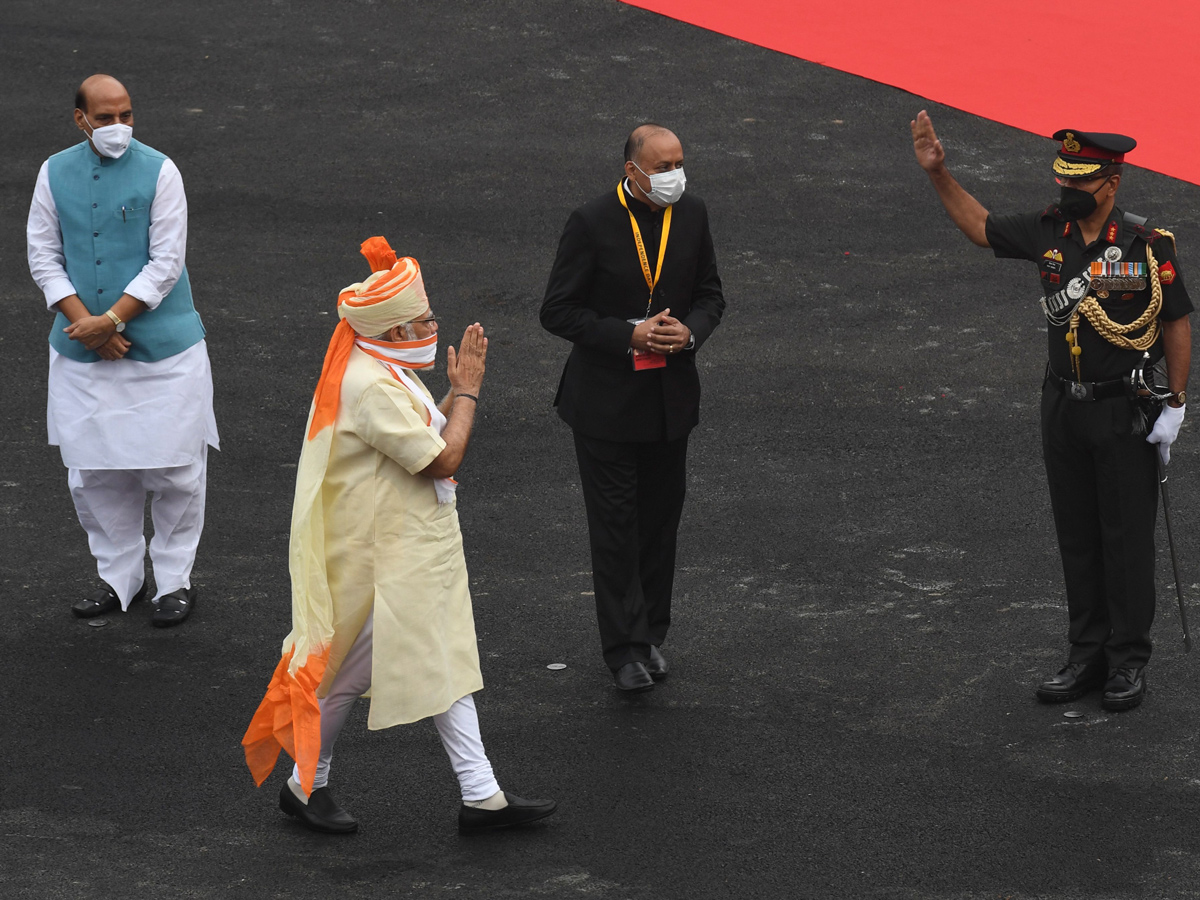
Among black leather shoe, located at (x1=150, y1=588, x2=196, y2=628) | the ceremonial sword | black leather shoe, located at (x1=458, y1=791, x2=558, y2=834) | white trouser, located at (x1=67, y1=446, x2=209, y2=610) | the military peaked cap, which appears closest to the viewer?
black leather shoe, located at (x1=458, y1=791, x2=558, y2=834)

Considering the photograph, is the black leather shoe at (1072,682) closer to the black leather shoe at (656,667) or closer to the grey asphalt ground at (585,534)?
the grey asphalt ground at (585,534)

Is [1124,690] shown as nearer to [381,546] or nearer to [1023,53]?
[381,546]

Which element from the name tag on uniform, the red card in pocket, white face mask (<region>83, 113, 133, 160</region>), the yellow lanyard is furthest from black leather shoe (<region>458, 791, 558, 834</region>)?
white face mask (<region>83, 113, 133, 160</region>)

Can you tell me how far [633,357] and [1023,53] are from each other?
30.0 feet

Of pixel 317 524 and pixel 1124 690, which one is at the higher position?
pixel 317 524

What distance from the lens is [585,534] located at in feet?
24.8

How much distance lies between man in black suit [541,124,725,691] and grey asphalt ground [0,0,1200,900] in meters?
0.40

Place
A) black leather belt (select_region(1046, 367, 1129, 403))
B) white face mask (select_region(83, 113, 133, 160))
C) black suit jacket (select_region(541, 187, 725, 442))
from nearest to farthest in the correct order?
black leather belt (select_region(1046, 367, 1129, 403)) < black suit jacket (select_region(541, 187, 725, 442)) < white face mask (select_region(83, 113, 133, 160))

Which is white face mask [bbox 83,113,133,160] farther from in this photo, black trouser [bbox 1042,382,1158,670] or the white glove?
the white glove

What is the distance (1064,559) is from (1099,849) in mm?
1459

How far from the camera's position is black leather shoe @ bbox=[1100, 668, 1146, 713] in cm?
593

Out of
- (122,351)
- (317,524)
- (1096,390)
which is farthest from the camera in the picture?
(122,351)

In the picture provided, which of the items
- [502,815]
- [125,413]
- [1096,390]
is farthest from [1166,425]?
[125,413]

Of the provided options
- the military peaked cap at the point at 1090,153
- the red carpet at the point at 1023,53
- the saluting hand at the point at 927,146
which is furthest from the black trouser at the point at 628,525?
the red carpet at the point at 1023,53
